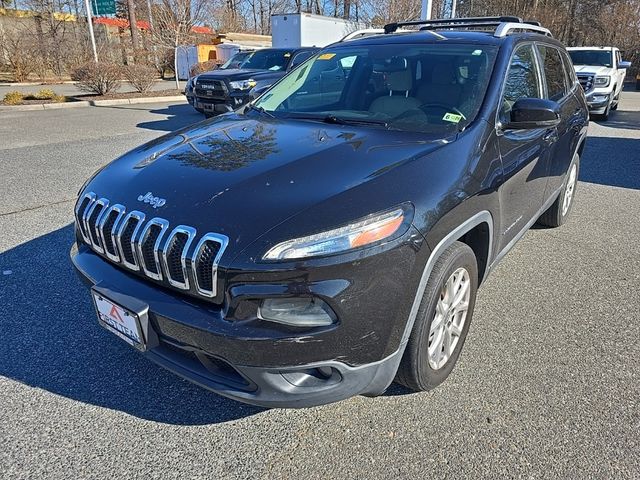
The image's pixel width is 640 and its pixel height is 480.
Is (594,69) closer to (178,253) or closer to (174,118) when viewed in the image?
(174,118)

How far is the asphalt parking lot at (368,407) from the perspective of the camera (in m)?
2.09

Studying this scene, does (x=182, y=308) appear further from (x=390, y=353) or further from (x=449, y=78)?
(x=449, y=78)

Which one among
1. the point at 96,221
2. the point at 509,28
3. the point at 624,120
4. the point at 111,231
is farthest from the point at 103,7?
the point at 111,231

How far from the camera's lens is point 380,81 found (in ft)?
10.8

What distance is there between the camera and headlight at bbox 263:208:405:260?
1.80 meters

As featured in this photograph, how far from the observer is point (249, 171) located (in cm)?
228

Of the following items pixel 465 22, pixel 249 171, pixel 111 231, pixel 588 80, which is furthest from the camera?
pixel 588 80

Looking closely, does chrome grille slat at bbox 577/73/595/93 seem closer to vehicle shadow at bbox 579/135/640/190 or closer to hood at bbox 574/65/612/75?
hood at bbox 574/65/612/75

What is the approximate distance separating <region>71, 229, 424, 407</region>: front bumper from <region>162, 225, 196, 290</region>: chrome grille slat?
0.08 m

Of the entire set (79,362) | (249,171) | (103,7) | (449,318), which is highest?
(103,7)

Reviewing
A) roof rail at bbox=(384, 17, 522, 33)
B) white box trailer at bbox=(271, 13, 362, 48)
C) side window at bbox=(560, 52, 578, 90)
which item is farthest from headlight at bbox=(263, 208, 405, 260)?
white box trailer at bbox=(271, 13, 362, 48)

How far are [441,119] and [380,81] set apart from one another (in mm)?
704

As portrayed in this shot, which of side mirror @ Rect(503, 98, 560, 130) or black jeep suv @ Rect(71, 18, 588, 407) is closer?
black jeep suv @ Rect(71, 18, 588, 407)

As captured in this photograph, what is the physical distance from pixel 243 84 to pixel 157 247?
9.58m
